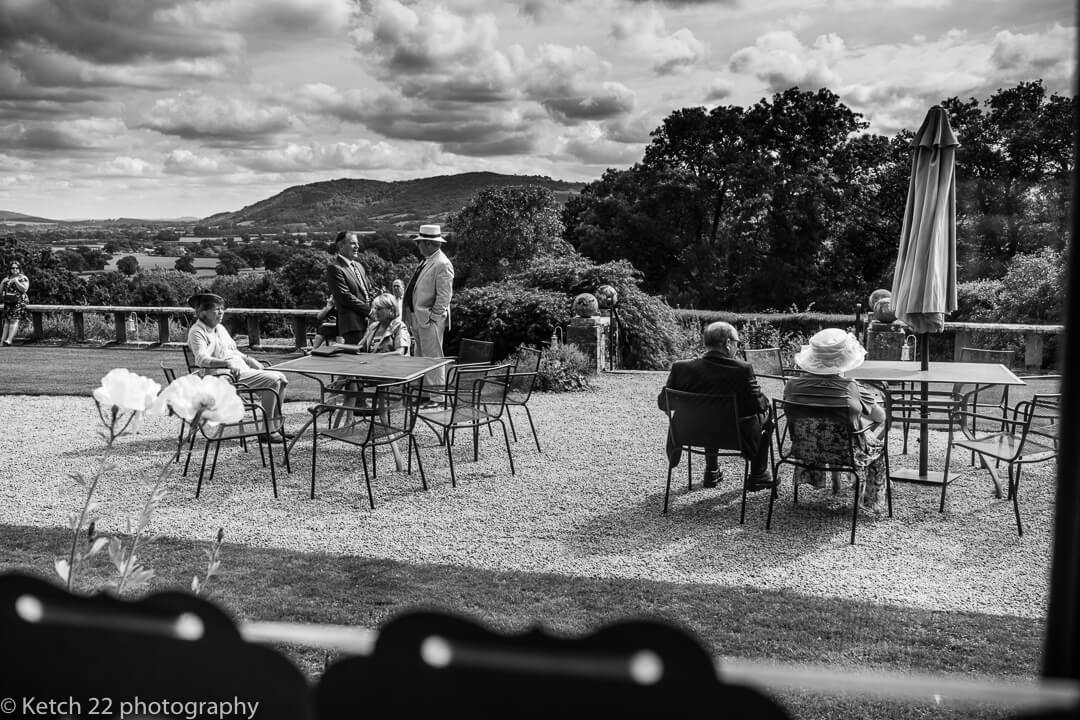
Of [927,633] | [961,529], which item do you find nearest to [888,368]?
[961,529]

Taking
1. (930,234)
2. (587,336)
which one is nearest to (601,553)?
(930,234)

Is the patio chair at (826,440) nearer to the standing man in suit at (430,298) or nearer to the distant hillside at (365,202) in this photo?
the standing man in suit at (430,298)

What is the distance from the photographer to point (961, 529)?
5184 mm

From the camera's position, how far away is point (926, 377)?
19.8 feet

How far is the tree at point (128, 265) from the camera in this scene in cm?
2522

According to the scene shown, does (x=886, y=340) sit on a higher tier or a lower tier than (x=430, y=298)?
lower

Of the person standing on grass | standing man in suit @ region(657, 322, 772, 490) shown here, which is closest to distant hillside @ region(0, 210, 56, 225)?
the person standing on grass

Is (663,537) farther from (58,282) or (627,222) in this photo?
(627,222)

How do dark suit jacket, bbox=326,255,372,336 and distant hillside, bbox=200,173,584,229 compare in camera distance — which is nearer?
dark suit jacket, bbox=326,255,372,336

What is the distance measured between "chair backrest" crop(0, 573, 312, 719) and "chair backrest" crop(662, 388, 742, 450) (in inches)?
188

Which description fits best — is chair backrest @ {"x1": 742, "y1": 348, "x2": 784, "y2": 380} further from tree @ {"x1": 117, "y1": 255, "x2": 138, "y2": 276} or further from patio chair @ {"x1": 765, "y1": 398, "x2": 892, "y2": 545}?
tree @ {"x1": 117, "y1": 255, "x2": 138, "y2": 276}

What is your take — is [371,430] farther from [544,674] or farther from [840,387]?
[544,674]

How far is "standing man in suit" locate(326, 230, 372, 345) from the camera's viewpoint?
8070 millimetres

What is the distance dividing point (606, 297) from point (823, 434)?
282 inches
